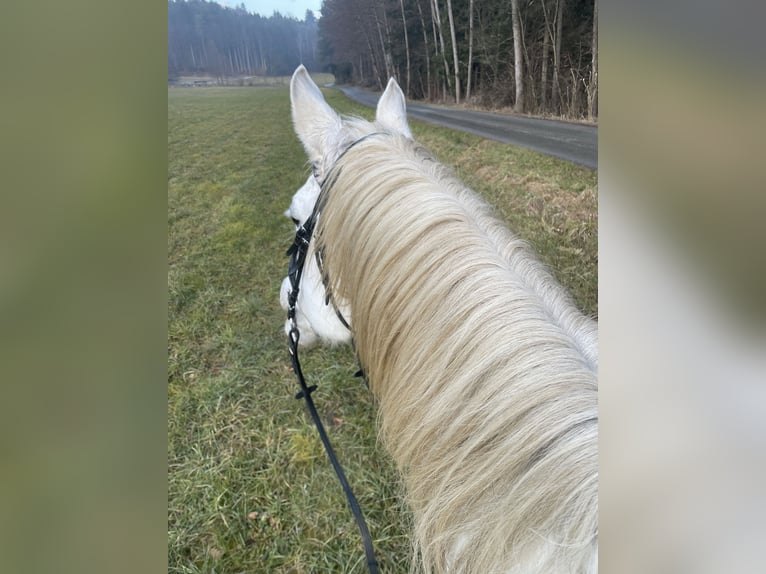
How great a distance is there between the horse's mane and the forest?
0.17 m

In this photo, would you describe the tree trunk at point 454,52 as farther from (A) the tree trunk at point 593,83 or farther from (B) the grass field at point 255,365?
(A) the tree trunk at point 593,83

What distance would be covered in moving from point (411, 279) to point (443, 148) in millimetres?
265

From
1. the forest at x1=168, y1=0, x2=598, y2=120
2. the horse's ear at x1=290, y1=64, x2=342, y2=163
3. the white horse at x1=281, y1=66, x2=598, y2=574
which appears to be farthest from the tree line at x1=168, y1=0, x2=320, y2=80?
the horse's ear at x1=290, y1=64, x2=342, y2=163

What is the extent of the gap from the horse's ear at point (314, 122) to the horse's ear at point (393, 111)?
5.1 inches

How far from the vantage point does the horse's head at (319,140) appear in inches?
35.4

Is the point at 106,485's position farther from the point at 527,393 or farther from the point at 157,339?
the point at 527,393

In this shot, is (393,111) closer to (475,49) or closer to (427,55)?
(427,55)

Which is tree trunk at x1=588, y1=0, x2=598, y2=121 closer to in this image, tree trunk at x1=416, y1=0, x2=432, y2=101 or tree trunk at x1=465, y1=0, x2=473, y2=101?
tree trunk at x1=465, y1=0, x2=473, y2=101

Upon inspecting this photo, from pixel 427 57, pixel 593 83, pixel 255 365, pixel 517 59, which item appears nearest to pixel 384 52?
pixel 427 57

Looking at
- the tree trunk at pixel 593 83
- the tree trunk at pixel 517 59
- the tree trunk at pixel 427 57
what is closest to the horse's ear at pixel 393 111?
the tree trunk at pixel 427 57

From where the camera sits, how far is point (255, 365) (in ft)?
4.19

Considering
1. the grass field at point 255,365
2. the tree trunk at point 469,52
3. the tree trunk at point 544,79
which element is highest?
the tree trunk at point 469,52

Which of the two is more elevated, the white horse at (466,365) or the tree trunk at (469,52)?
the tree trunk at (469,52)

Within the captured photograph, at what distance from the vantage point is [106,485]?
253 millimetres
